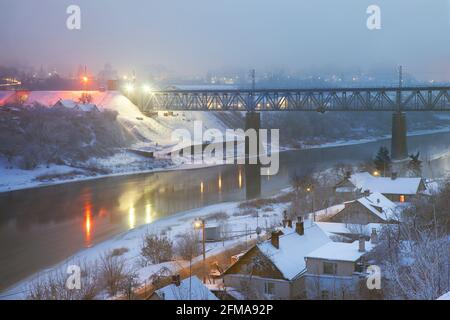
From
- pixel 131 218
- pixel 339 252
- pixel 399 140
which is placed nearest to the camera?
pixel 339 252

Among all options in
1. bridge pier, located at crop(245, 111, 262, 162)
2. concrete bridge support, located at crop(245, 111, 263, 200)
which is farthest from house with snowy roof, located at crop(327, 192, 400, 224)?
bridge pier, located at crop(245, 111, 262, 162)

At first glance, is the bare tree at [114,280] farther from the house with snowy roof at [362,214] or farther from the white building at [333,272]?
the house with snowy roof at [362,214]

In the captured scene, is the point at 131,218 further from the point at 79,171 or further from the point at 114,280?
the point at 79,171

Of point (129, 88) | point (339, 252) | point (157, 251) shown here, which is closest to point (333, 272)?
point (339, 252)

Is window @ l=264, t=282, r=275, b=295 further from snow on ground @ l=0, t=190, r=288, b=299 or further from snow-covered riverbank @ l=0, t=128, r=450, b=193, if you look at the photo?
snow-covered riverbank @ l=0, t=128, r=450, b=193
